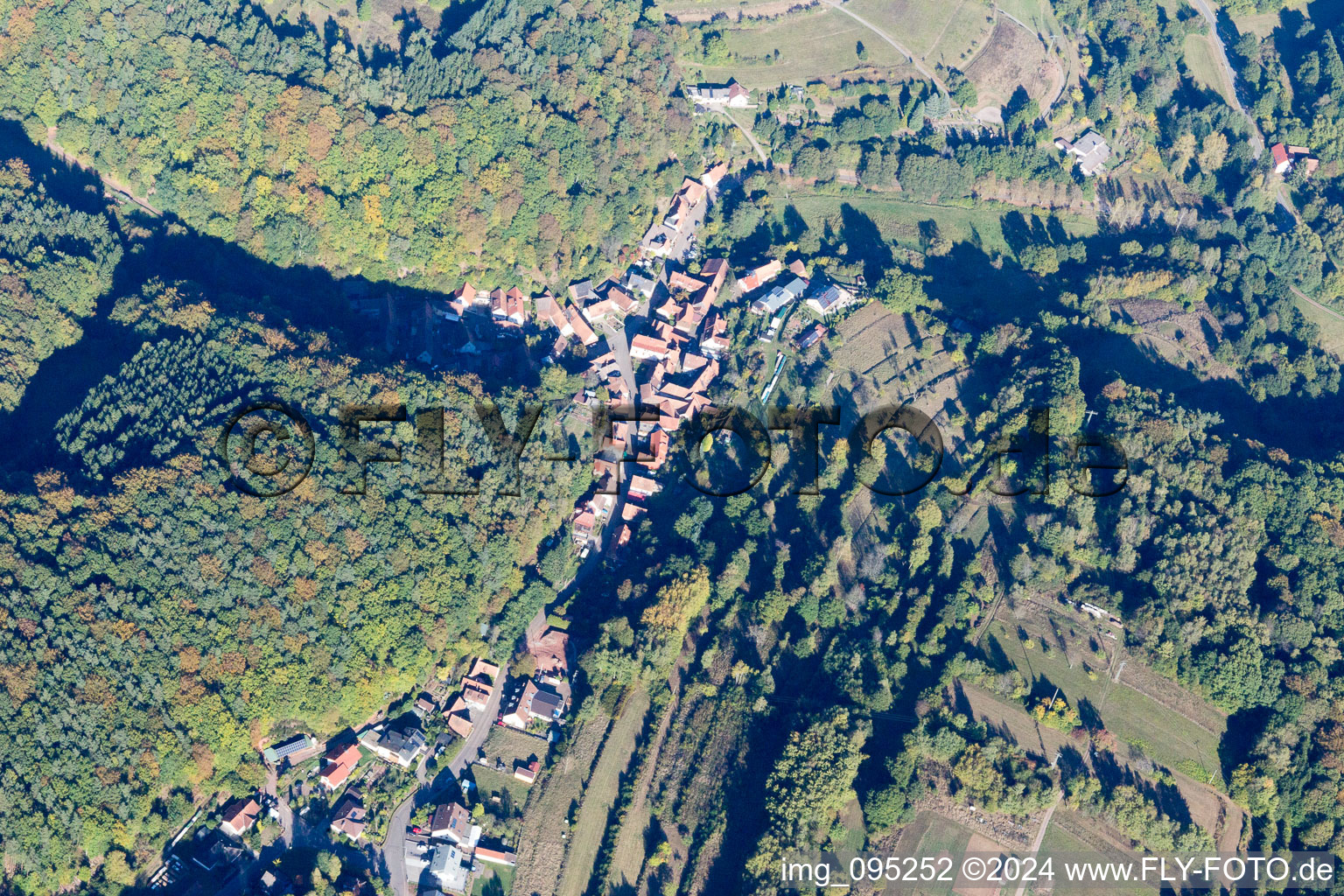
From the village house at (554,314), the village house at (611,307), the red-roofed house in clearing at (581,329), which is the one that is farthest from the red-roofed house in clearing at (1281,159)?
the village house at (554,314)

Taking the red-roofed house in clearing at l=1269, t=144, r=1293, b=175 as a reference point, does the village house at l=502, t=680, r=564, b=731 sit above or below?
below

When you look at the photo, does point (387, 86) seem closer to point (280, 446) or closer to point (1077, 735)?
point (280, 446)

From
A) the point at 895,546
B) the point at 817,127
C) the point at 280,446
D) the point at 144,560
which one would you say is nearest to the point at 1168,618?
the point at 895,546

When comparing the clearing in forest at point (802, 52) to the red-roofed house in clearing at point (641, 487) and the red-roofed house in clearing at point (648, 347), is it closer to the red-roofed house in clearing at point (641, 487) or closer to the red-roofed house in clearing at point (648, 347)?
the red-roofed house in clearing at point (648, 347)

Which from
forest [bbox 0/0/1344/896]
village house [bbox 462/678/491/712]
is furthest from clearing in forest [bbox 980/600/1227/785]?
village house [bbox 462/678/491/712]

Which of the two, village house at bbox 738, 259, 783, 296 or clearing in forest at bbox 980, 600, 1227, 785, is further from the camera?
village house at bbox 738, 259, 783, 296

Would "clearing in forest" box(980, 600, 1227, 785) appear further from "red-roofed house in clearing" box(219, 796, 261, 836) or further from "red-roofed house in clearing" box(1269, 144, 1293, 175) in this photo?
"red-roofed house in clearing" box(1269, 144, 1293, 175)
